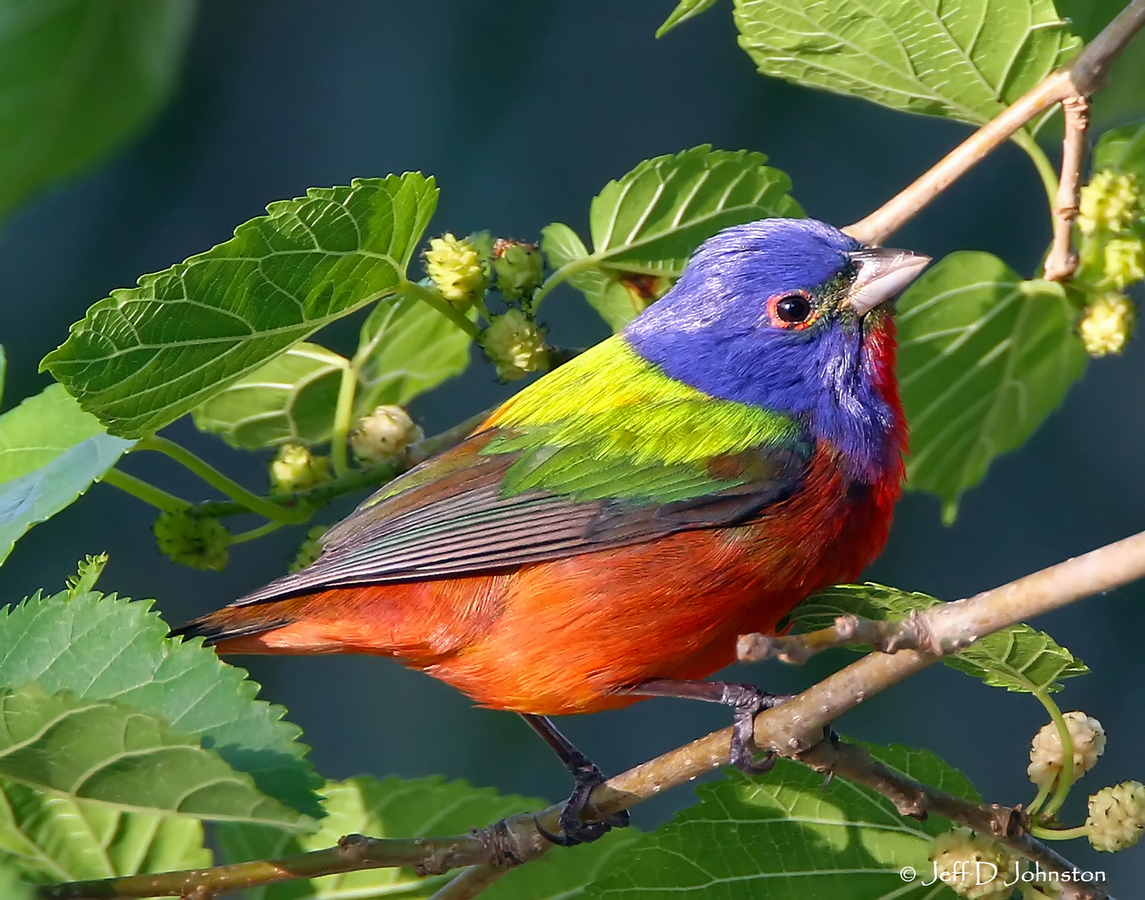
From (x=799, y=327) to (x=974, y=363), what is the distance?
0.48 metres

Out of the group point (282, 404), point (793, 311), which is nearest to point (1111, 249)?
point (793, 311)

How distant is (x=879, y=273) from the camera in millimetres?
3059

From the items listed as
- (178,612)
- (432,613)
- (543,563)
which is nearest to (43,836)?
(432,613)

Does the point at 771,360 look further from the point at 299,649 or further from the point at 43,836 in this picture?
the point at 43,836

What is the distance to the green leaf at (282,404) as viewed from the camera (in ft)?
10.5

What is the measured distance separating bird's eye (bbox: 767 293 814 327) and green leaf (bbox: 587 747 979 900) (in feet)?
3.52

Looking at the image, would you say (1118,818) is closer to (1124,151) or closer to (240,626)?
(1124,151)

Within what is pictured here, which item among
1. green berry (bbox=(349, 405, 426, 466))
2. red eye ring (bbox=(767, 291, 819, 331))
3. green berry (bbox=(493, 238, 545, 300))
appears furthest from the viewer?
red eye ring (bbox=(767, 291, 819, 331))

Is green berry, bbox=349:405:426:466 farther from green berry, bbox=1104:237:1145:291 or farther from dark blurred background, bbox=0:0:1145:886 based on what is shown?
dark blurred background, bbox=0:0:1145:886

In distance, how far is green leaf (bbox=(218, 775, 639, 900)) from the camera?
2.77 metres

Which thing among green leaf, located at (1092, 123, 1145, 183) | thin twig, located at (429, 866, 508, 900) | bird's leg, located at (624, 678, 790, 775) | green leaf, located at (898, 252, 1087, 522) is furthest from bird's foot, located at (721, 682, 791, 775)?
green leaf, located at (1092, 123, 1145, 183)

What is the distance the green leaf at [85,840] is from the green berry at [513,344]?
1.13 m

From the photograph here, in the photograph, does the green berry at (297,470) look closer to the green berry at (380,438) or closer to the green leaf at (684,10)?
the green berry at (380,438)

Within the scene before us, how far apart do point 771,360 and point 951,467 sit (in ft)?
2.15
